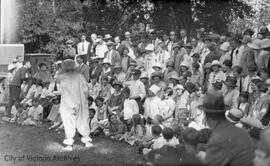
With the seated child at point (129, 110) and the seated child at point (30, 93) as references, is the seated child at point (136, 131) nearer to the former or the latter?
the seated child at point (129, 110)

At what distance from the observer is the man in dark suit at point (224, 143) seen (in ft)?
14.7

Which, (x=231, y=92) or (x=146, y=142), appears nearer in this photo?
(x=146, y=142)

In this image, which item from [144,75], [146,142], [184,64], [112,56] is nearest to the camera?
[146,142]

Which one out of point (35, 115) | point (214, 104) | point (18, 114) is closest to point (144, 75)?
point (35, 115)

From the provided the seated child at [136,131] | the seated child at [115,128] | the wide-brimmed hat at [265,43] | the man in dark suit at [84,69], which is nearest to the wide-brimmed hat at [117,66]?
the man in dark suit at [84,69]

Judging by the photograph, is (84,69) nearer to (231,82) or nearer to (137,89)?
(137,89)

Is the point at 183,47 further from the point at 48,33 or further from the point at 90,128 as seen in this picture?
the point at 48,33

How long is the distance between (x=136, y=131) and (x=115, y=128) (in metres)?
0.92

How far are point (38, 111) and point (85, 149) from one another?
4077 mm

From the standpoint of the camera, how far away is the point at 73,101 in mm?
11836

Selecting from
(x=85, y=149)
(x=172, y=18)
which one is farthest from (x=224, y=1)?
(x=85, y=149)

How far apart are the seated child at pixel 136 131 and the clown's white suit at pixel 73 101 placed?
0.88 m

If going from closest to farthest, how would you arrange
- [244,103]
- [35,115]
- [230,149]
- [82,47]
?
[230,149] → [244,103] → [35,115] → [82,47]

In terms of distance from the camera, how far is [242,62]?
41.2 feet
